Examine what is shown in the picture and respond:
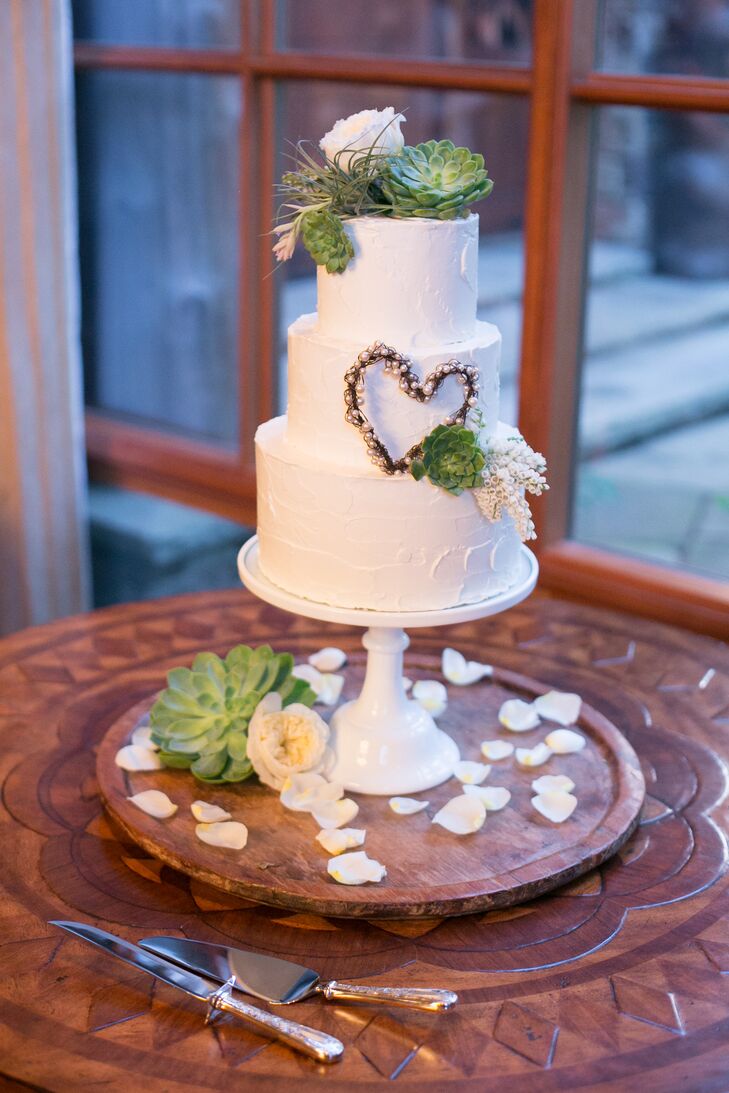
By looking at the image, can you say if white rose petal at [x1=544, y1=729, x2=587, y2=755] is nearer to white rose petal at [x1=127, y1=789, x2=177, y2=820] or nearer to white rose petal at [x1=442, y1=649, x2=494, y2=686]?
white rose petal at [x1=442, y1=649, x2=494, y2=686]

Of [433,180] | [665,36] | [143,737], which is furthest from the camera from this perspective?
[665,36]

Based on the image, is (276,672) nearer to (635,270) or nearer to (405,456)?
(405,456)

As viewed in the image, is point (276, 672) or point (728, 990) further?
point (276, 672)

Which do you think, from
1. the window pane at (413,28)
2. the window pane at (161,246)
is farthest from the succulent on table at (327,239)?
the window pane at (161,246)

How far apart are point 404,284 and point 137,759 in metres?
0.55

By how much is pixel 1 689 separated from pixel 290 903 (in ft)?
1.89

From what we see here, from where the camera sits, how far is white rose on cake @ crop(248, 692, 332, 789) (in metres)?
1.22

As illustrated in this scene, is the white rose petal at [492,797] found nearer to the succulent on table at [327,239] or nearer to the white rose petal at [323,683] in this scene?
the white rose petal at [323,683]

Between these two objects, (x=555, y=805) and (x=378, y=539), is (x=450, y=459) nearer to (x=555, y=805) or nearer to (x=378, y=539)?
(x=378, y=539)

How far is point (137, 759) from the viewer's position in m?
1.29

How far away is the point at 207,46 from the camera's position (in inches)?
91.7

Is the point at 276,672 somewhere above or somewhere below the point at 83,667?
above

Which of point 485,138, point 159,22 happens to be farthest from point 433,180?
point 159,22

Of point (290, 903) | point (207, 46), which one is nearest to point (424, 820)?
point (290, 903)
